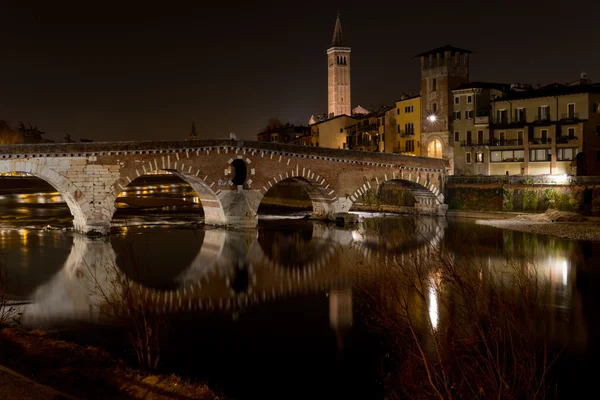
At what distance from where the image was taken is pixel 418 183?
1649 inches

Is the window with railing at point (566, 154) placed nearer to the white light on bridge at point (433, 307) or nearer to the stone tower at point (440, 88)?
the stone tower at point (440, 88)

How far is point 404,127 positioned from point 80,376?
50.4 meters

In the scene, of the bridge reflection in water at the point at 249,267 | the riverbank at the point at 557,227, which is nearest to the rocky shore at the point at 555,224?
the riverbank at the point at 557,227

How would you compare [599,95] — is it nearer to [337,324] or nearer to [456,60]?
[456,60]

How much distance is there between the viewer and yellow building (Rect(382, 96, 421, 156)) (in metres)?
56.2

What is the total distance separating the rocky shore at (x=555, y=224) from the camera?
3065 cm

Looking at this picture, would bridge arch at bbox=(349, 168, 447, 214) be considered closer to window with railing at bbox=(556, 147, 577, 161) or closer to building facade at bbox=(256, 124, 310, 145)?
window with railing at bbox=(556, 147, 577, 161)

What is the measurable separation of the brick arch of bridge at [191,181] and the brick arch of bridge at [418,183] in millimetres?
9029

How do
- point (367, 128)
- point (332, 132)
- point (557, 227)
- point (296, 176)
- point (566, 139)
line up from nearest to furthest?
point (557, 227)
point (296, 176)
point (566, 139)
point (367, 128)
point (332, 132)

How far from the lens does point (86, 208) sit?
95.2 ft

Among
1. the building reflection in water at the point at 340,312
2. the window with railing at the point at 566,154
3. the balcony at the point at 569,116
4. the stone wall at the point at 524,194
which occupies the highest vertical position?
the balcony at the point at 569,116

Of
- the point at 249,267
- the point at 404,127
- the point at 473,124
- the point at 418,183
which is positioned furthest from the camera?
the point at 404,127

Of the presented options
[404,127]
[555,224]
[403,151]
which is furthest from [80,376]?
[404,127]

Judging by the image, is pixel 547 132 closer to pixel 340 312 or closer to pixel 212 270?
pixel 212 270
